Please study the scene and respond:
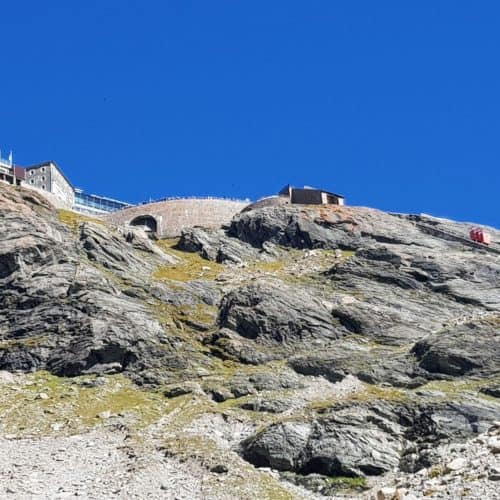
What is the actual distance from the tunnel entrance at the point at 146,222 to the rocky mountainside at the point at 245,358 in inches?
840

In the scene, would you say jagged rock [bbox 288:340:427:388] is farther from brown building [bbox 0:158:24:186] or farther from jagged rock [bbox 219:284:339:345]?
brown building [bbox 0:158:24:186]

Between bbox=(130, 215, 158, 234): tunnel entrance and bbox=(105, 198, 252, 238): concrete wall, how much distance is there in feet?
1.63

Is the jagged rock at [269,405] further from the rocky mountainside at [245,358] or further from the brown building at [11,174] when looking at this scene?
the brown building at [11,174]

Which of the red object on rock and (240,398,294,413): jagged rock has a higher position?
the red object on rock

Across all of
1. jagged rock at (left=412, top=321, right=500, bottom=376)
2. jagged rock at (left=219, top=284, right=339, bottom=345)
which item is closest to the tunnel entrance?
jagged rock at (left=219, top=284, right=339, bottom=345)

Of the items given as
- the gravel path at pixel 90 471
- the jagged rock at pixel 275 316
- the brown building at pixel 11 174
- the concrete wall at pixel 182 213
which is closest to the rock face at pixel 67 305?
the jagged rock at pixel 275 316

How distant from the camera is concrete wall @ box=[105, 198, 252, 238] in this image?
447ft

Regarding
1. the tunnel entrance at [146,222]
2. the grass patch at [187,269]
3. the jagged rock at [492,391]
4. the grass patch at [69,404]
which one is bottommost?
the grass patch at [69,404]

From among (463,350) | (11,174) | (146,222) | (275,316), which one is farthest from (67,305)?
(11,174)

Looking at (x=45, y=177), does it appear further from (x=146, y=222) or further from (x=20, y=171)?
(x=146, y=222)

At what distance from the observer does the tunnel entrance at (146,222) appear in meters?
137

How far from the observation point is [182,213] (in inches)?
5463

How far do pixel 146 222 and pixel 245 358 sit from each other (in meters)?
60.7

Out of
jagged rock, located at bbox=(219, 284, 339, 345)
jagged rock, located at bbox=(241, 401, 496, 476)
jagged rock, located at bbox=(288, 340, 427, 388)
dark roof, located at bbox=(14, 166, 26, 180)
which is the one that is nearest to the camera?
jagged rock, located at bbox=(241, 401, 496, 476)
